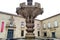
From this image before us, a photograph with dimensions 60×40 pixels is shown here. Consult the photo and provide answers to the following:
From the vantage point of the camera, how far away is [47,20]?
21.5 metres

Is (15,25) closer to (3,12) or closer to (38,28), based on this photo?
(3,12)

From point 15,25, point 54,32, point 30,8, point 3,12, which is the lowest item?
point 54,32

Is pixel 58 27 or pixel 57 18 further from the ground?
pixel 57 18

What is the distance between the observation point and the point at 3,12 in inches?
679

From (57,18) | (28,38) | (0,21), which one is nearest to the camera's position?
(28,38)

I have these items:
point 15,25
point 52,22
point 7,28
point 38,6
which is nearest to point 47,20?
point 52,22

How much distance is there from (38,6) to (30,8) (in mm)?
584

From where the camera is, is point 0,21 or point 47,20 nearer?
point 0,21

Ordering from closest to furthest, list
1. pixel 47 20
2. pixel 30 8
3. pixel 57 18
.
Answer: pixel 30 8
pixel 57 18
pixel 47 20

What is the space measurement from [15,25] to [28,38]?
13.6 m

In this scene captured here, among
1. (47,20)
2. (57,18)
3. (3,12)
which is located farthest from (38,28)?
(3,12)

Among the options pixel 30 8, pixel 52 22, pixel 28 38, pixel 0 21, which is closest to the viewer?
pixel 28 38

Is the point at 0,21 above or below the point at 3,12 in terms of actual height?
below

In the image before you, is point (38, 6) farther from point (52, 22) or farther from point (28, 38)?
point (52, 22)
